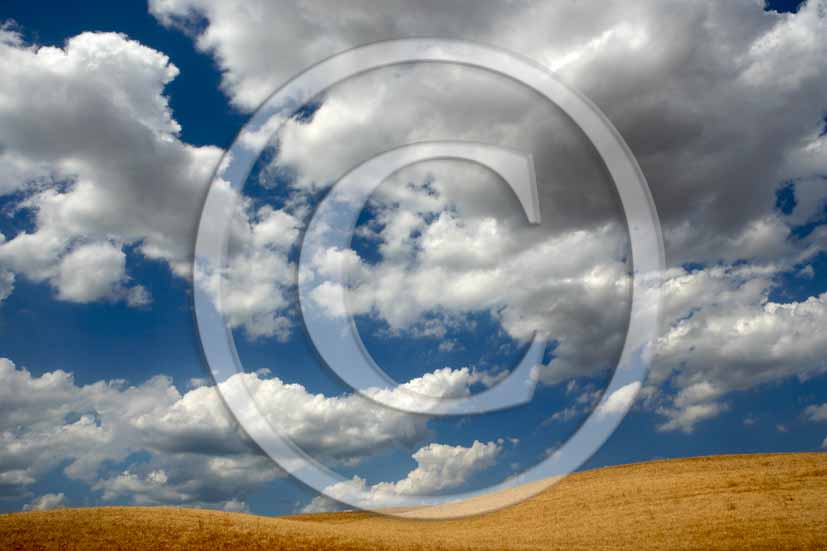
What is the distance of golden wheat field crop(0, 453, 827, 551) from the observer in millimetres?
27328

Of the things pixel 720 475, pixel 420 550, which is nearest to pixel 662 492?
pixel 720 475

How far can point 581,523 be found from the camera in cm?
4006

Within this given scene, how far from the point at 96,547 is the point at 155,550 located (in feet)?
7.54

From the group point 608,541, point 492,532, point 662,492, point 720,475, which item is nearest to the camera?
point 608,541

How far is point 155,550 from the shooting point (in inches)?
1003

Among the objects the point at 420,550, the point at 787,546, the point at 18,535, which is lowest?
the point at 787,546

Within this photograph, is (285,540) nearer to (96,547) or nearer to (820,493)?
(96,547)

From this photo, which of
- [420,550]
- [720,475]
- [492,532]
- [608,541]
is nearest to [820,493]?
[720,475]

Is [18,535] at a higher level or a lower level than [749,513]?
higher

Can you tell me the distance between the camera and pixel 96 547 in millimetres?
25281

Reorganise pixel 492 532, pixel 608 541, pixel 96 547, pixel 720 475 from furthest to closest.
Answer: pixel 720 475 → pixel 492 532 → pixel 608 541 → pixel 96 547

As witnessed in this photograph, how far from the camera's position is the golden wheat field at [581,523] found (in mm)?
27328

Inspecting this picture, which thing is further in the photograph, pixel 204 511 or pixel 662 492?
pixel 662 492

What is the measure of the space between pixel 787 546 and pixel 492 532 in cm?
1700
